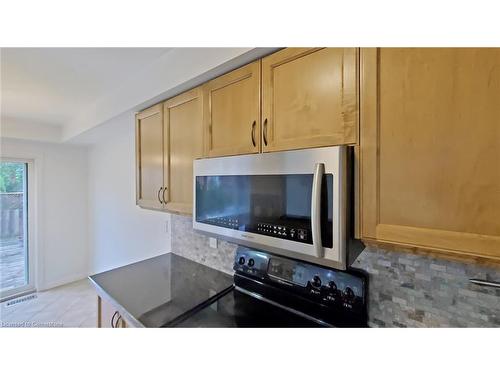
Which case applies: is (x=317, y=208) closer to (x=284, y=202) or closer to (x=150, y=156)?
(x=284, y=202)

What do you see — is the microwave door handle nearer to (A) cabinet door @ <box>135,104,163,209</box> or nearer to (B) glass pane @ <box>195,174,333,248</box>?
(B) glass pane @ <box>195,174,333,248</box>

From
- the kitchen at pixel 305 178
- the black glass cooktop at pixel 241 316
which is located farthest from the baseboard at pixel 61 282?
→ the black glass cooktop at pixel 241 316

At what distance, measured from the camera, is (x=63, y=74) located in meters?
1.73

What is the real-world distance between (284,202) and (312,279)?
0.48m

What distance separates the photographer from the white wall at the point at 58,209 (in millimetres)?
3334

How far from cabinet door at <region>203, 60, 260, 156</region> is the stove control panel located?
0.61 metres

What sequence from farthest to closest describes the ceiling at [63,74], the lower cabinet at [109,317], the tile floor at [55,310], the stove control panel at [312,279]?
the tile floor at [55,310] < the ceiling at [63,74] < the lower cabinet at [109,317] < the stove control panel at [312,279]

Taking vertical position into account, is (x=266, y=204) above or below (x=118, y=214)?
above

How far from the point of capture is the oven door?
2.38 ft

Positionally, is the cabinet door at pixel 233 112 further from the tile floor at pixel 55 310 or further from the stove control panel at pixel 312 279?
the tile floor at pixel 55 310

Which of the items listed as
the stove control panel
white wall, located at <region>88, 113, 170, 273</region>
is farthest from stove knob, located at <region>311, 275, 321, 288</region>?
white wall, located at <region>88, 113, 170, 273</region>

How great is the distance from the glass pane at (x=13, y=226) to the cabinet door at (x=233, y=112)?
11.7 ft

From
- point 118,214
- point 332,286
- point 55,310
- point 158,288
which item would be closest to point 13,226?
point 55,310
